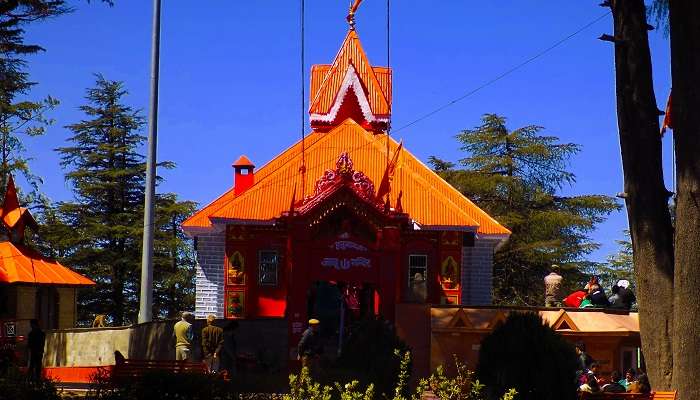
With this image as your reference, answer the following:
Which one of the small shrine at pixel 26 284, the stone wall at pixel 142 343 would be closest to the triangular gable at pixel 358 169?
the stone wall at pixel 142 343

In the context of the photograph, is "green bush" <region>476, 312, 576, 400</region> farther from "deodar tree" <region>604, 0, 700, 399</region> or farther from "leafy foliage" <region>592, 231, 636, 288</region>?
"leafy foliage" <region>592, 231, 636, 288</region>

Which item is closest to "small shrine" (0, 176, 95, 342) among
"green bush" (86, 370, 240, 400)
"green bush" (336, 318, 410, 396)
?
"green bush" (336, 318, 410, 396)

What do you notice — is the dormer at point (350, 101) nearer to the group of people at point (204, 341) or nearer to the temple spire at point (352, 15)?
the temple spire at point (352, 15)

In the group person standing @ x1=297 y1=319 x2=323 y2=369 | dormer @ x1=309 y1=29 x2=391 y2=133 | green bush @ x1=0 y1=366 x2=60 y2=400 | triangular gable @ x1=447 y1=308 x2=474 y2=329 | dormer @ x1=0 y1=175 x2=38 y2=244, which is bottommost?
green bush @ x1=0 y1=366 x2=60 y2=400

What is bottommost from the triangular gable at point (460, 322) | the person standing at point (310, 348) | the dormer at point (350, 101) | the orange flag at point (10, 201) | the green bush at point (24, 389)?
the green bush at point (24, 389)

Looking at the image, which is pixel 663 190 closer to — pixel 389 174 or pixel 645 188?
pixel 645 188

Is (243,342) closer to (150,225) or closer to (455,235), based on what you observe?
(150,225)

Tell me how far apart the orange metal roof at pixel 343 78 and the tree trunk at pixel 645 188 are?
23.5 metres

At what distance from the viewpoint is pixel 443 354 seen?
24.1 m

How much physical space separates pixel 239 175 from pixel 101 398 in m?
19.6

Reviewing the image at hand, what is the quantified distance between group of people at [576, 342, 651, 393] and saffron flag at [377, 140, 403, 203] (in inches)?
407

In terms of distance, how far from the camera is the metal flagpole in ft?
80.8

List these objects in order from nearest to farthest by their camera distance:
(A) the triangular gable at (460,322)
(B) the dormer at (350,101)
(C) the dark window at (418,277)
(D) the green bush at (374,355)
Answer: (D) the green bush at (374,355) < (A) the triangular gable at (460,322) < (C) the dark window at (418,277) < (B) the dormer at (350,101)

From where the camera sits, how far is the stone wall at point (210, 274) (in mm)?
32906
